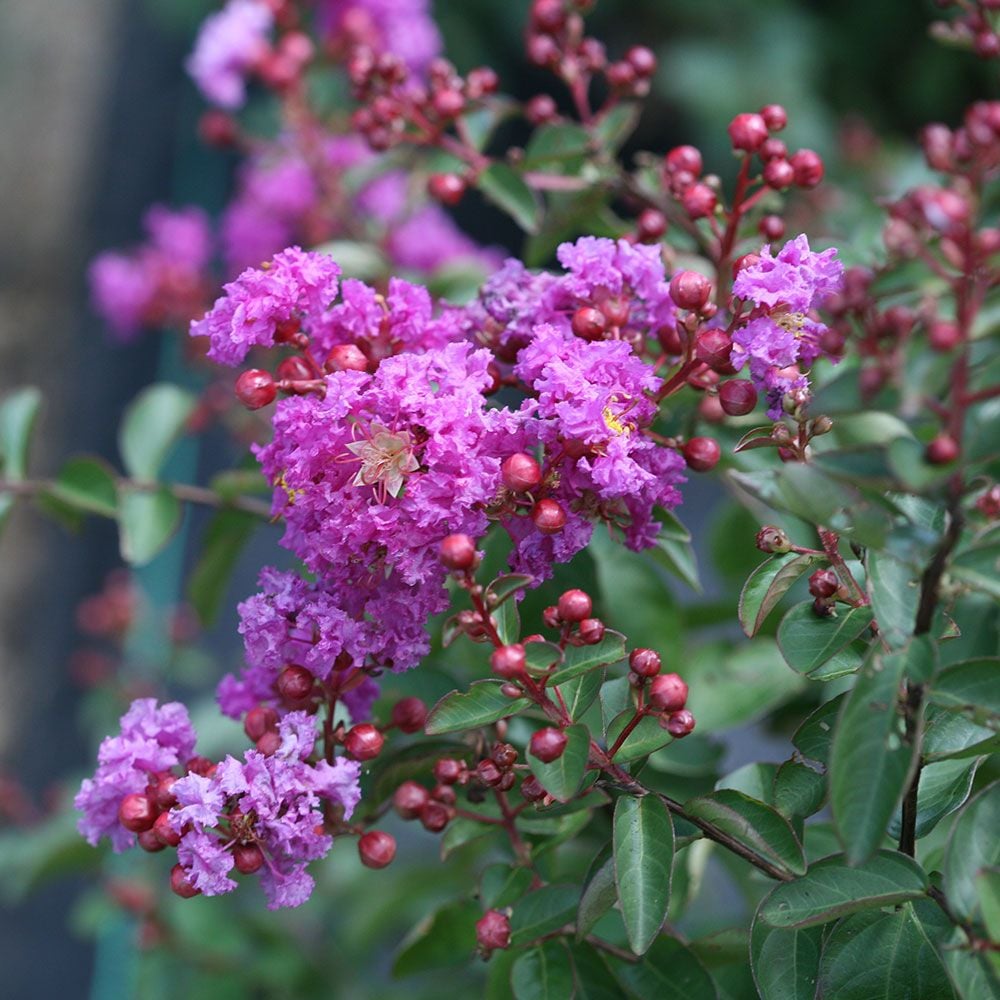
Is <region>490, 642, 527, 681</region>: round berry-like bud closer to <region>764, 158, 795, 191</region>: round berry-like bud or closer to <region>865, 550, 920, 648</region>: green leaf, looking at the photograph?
<region>865, 550, 920, 648</region>: green leaf

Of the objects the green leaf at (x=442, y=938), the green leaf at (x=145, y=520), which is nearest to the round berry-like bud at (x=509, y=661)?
the green leaf at (x=442, y=938)

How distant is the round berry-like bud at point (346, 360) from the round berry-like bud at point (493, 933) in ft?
1.14

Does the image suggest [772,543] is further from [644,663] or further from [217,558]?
[217,558]

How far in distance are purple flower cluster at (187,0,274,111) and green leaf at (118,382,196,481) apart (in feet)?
1.52

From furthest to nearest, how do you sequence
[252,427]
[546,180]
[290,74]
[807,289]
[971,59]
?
[971,59]
[252,427]
[290,74]
[546,180]
[807,289]

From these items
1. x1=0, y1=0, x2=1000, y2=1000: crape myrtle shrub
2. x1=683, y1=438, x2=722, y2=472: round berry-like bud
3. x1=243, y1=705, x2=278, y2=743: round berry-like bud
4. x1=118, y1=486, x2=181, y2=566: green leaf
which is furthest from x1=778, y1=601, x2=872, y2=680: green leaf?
x1=118, y1=486, x2=181, y2=566: green leaf

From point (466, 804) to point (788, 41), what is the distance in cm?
232

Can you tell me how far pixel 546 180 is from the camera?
1082 millimetres

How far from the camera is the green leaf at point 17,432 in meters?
1.19

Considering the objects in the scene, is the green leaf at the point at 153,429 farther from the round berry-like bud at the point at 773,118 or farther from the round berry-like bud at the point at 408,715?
the round berry-like bud at the point at 773,118

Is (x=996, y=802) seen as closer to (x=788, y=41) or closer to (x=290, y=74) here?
(x=290, y=74)

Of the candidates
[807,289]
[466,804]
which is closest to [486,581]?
[466,804]

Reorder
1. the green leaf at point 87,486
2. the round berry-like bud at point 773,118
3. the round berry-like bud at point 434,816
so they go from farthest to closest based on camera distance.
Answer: the green leaf at point 87,486 < the round berry-like bud at point 773,118 < the round berry-like bud at point 434,816

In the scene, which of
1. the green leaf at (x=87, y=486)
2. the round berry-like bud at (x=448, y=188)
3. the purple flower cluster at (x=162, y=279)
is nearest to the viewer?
the round berry-like bud at (x=448, y=188)
